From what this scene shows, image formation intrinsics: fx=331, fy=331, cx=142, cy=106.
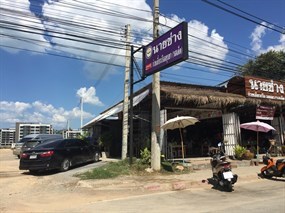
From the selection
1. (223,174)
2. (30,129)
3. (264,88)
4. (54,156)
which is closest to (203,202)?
(223,174)

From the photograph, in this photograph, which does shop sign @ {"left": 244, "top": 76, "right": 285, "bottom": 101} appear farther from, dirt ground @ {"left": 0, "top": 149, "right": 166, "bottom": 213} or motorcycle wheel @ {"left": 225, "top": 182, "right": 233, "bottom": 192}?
dirt ground @ {"left": 0, "top": 149, "right": 166, "bottom": 213}

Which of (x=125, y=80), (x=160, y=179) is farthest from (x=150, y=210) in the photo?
(x=125, y=80)

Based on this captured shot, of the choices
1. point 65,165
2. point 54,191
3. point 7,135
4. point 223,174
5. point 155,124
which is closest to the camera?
point 223,174

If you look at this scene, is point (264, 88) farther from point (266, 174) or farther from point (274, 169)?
point (274, 169)

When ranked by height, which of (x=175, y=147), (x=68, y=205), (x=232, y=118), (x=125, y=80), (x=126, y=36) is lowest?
(x=68, y=205)

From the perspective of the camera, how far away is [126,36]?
18.9m

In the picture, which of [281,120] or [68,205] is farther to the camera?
[281,120]

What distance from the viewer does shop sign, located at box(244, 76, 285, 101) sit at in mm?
19578

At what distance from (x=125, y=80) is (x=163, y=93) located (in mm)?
2937

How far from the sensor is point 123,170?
46.5 ft

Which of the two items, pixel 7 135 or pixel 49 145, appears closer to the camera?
pixel 49 145

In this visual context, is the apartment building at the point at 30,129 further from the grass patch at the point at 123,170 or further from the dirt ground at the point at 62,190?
the dirt ground at the point at 62,190

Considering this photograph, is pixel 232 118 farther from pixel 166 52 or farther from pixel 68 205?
pixel 68 205

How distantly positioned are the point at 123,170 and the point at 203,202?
5.50 metres
